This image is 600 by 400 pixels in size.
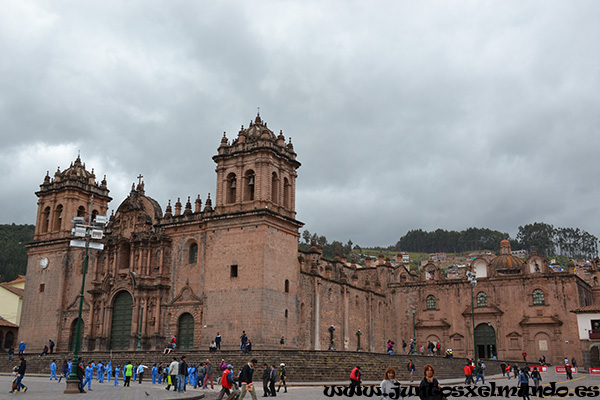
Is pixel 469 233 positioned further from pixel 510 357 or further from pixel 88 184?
pixel 88 184

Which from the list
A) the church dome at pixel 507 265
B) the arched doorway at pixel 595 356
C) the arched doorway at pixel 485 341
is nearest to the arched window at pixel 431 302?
the arched doorway at pixel 485 341

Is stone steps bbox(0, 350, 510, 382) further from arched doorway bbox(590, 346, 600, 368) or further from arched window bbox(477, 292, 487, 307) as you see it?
arched window bbox(477, 292, 487, 307)

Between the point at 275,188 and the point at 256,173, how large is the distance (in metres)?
1.98

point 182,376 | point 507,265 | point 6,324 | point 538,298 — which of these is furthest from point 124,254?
point 538,298

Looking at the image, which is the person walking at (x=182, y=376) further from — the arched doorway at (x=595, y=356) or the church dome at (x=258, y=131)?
the arched doorway at (x=595, y=356)

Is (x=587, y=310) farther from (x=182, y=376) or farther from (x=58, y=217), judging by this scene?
(x=58, y=217)

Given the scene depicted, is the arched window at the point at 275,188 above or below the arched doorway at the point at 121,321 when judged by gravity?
above

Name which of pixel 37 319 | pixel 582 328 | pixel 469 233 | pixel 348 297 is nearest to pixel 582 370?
pixel 582 328

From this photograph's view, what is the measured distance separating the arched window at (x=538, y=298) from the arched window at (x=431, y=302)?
349 inches

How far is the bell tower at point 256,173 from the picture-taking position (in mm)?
37031

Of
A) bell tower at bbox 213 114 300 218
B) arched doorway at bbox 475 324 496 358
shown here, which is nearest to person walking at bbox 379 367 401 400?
bell tower at bbox 213 114 300 218

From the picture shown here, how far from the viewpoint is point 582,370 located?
42.1 metres

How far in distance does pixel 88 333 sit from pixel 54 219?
1108 centimetres

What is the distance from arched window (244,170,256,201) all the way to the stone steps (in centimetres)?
1145
